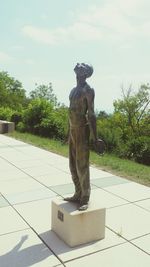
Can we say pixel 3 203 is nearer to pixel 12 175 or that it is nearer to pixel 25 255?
pixel 25 255

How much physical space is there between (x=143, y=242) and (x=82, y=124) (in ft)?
5.86

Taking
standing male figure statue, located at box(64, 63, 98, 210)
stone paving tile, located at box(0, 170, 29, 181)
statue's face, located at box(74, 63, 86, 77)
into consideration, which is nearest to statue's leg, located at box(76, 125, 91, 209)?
standing male figure statue, located at box(64, 63, 98, 210)

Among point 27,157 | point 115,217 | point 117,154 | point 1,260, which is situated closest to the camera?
point 1,260

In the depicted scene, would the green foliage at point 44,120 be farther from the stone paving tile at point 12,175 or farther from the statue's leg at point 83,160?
the statue's leg at point 83,160

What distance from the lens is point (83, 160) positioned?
4.14 m

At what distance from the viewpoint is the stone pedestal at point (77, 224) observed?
4078mm

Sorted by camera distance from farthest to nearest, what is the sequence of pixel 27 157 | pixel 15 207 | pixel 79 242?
pixel 27 157 → pixel 15 207 → pixel 79 242

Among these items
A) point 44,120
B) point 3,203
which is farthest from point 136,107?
point 3,203

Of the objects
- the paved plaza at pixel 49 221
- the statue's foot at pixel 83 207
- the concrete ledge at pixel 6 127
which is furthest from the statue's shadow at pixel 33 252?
the concrete ledge at pixel 6 127

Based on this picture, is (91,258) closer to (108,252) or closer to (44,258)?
(108,252)

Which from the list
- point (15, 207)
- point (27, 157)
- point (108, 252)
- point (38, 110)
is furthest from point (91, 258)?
point (38, 110)

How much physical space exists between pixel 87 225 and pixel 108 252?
439 millimetres

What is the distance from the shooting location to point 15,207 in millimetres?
5445

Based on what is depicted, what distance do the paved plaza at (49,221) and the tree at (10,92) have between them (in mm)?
42142
